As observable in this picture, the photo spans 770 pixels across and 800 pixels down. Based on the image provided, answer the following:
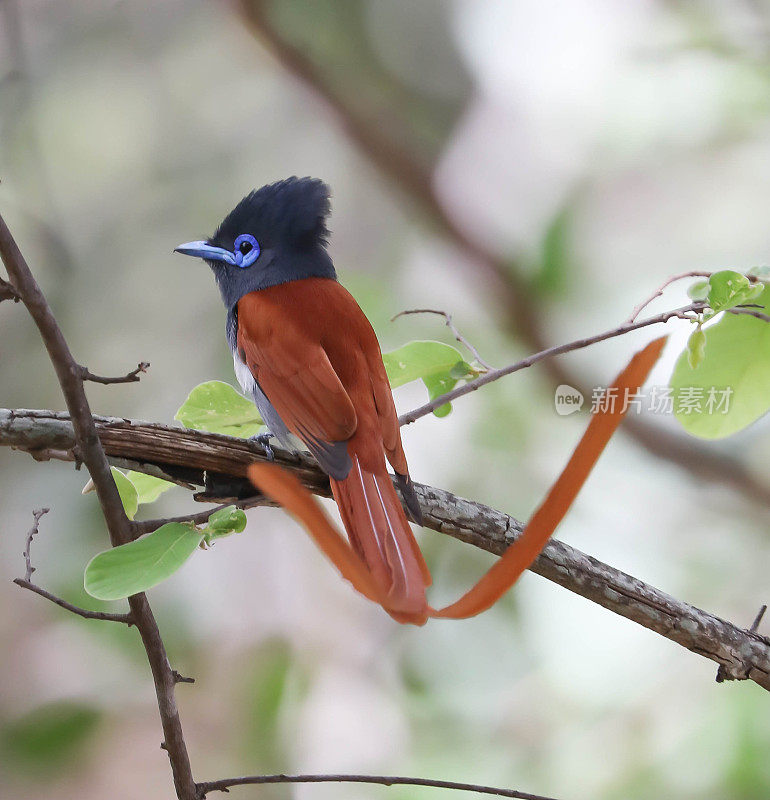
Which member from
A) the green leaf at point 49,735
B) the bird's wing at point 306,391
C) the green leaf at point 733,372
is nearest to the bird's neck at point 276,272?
the bird's wing at point 306,391

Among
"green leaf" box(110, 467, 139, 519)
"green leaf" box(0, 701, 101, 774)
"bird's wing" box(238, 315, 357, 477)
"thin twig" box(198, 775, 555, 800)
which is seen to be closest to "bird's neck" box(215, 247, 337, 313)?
"bird's wing" box(238, 315, 357, 477)

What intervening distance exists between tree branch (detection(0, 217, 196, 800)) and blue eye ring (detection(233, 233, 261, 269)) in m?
0.44

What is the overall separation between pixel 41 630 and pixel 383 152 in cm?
108

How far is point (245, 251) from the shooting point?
109cm

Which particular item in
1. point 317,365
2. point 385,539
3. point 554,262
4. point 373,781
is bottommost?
point 373,781

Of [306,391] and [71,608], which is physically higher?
[306,391]

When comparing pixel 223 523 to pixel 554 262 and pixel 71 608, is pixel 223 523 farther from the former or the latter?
pixel 554 262

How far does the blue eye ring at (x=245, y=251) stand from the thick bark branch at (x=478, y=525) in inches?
13.8

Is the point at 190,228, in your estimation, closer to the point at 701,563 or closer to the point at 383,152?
the point at 383,152

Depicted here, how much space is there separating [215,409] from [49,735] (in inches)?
32.9

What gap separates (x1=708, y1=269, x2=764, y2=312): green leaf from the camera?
714 millimetres

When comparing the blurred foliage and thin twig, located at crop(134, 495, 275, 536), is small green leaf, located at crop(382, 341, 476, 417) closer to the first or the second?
thin twig, located at crop(134, 495, 275, 536)

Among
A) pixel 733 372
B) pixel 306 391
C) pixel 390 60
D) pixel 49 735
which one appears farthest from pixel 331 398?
pixel 390 60

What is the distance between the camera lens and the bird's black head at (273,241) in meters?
1.07
